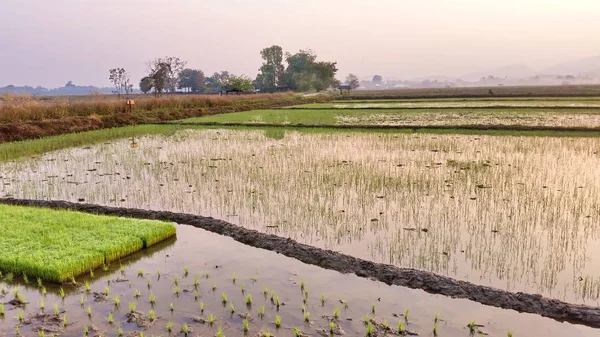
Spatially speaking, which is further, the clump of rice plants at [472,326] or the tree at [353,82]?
the tree at [353,82]

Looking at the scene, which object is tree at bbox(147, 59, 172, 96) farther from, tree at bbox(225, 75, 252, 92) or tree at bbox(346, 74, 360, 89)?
tree at bbox(346, 74, 360, 89)

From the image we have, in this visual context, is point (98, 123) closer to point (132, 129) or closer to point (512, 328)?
point (132, 129)

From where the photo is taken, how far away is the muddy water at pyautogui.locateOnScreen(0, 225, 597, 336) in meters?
4.50

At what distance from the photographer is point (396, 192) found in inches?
372

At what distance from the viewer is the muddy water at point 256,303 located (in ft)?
14.8

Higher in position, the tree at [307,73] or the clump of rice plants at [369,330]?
the tree at [307,73]

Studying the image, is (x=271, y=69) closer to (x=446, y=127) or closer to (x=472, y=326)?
(x=446, y=127)

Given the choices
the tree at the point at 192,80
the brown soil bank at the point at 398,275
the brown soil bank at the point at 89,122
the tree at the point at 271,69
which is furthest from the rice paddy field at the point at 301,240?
the tree at the point at 192,80

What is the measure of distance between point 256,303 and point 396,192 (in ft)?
17.4

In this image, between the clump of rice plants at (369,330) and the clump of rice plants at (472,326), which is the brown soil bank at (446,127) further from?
the clump of rice plants at (369,330)

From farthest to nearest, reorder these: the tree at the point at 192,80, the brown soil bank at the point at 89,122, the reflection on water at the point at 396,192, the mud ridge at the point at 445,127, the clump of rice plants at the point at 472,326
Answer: the tree at the point at 192,80, the brown soil bank at the point at 89,122, the mud ridge at the point at 445,127, the reflection on water at the point at 396,192, the clump of rice plants at the point at 472,326

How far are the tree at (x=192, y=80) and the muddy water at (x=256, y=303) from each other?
108 metres

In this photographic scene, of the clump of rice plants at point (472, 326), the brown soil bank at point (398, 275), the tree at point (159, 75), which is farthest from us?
the tree at point (159, 75)

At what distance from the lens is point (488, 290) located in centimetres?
512
